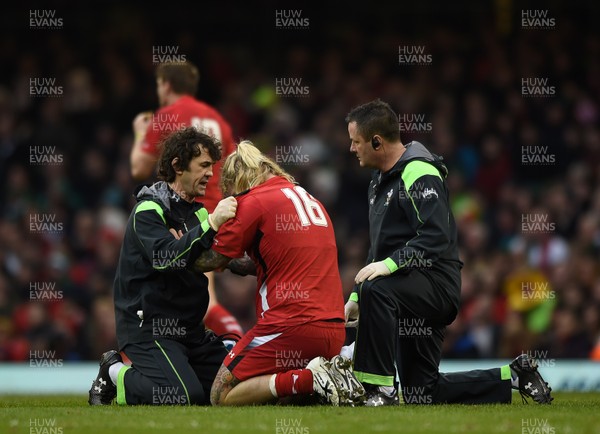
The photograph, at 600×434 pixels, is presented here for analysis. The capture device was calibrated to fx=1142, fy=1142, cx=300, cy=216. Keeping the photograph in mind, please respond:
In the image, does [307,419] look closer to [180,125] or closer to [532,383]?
[532,383]

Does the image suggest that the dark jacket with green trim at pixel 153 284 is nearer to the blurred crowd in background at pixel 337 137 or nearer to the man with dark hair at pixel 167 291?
the man with dark hair at pixel 167 291

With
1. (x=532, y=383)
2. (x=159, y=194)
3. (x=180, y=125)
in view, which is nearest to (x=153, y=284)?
(x=159, y=194)

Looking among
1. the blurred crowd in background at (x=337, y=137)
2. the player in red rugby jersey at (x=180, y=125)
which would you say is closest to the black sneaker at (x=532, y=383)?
the player in red rugby jersey at (x=180, y=125)

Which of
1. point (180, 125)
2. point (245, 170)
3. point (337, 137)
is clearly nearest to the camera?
point (245, 170)

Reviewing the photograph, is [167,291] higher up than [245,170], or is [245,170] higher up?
[245,170]

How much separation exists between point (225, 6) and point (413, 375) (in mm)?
11003

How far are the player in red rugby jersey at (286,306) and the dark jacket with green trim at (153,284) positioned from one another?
40 cm

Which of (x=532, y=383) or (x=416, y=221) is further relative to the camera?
(x=532, y=383)

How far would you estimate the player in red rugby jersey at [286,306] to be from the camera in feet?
23.7

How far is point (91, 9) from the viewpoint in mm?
17766

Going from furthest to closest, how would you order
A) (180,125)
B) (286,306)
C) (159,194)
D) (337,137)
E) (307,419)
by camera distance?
(337,137), (180,125), (159,194), (286,306), (307,419)

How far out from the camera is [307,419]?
6.48 meters

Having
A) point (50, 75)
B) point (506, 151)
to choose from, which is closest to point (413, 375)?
point (506, 151)

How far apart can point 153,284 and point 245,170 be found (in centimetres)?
101
